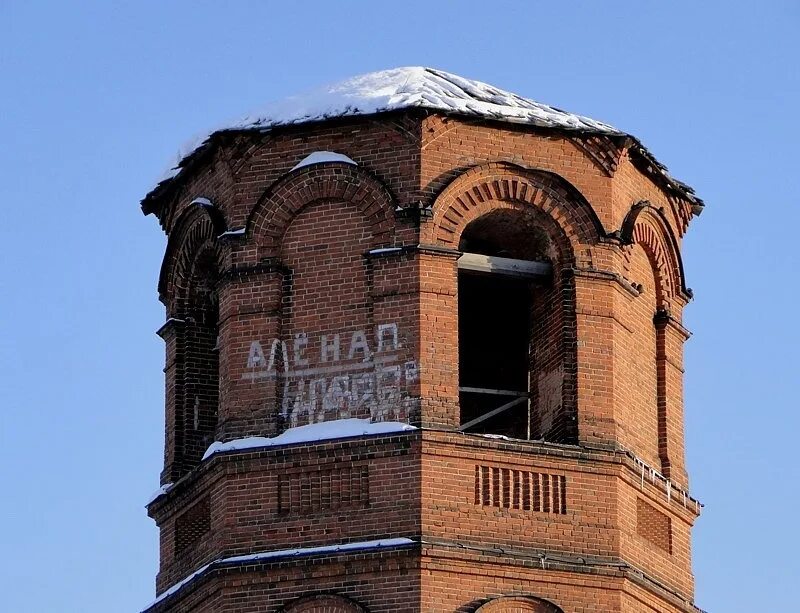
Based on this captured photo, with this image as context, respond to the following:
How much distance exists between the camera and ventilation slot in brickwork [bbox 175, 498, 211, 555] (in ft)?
107

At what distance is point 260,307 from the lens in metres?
32.6

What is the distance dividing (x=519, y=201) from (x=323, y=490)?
3.87m

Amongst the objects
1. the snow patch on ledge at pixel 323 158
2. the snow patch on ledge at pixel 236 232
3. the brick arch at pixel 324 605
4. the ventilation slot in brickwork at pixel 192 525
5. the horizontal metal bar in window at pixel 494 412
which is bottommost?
the brick arch at pixel 324 605

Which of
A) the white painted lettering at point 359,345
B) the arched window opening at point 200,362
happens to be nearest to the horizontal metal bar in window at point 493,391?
the white painted lettering at point 359,345

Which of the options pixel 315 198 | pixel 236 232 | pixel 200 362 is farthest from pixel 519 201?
pixel 200 362

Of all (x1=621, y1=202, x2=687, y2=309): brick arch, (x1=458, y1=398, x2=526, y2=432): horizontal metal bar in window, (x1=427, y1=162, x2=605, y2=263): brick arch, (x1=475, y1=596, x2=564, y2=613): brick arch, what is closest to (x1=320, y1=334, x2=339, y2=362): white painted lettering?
(x1=427, y1=162, x2=605, y2=263): brick arch

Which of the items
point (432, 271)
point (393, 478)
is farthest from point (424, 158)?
point (393, 478)

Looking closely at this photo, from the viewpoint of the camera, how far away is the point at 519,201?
33000mm

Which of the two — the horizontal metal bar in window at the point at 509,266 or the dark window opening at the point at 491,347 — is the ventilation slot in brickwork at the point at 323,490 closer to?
the horizontal metal bar in window at the point at 509,266

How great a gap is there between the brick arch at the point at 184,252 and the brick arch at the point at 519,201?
273 centimetres

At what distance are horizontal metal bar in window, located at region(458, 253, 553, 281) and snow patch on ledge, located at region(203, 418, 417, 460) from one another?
90.4 inches

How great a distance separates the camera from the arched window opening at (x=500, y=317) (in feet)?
109

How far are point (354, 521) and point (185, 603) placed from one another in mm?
2209

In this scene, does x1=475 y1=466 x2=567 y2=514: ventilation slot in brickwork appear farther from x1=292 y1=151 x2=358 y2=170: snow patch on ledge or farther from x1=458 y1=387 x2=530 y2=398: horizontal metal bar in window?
x1=292 y1=151 x2=358 y2=170: snow patch on ledge
